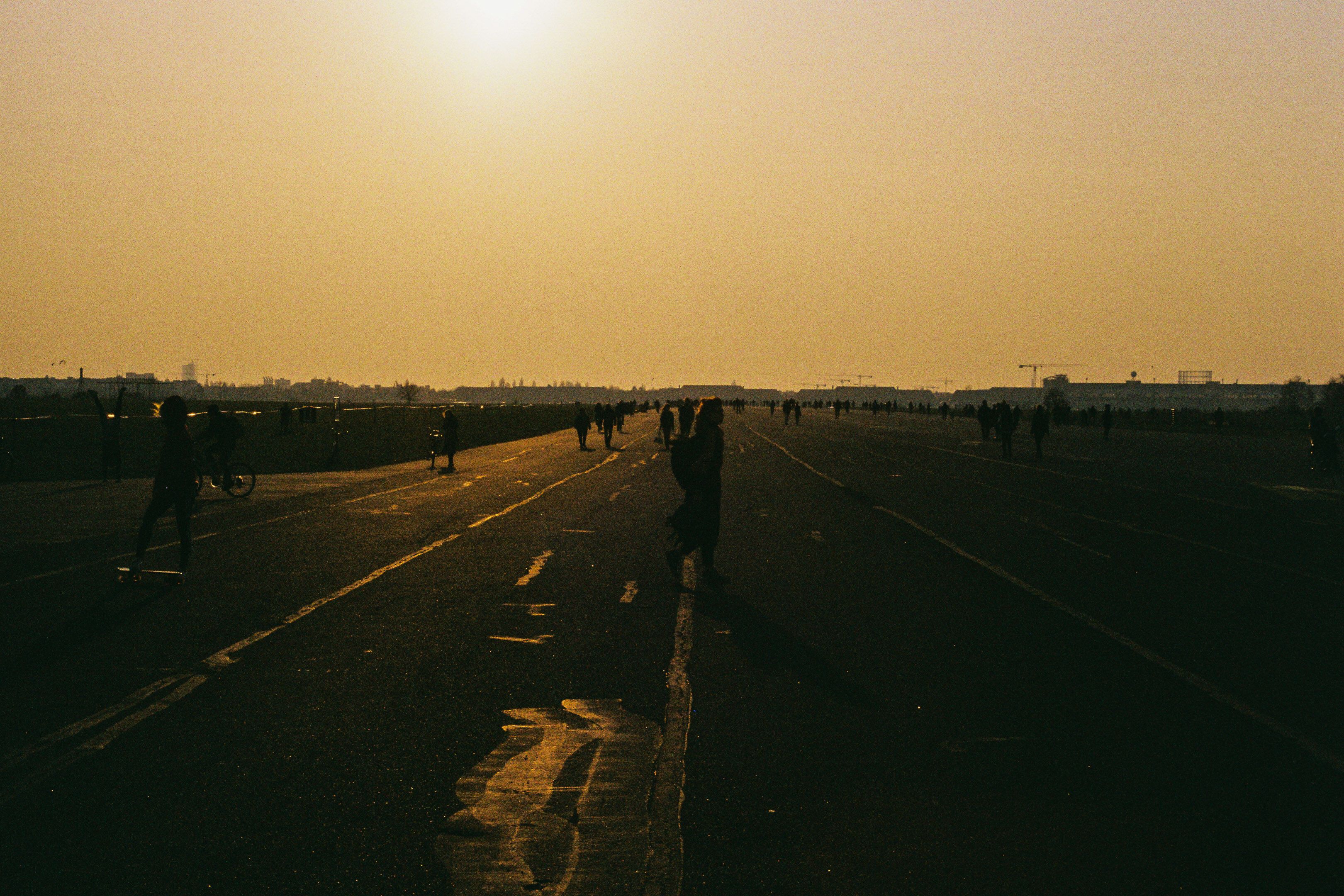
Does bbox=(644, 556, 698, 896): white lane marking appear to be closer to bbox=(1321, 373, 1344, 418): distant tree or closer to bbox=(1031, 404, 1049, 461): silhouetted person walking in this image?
bbox=(1031, 404, 1049, 461): silhouetted person walking

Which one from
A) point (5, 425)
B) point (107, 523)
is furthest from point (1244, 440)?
point (5, 425)

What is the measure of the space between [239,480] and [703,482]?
14.5 m

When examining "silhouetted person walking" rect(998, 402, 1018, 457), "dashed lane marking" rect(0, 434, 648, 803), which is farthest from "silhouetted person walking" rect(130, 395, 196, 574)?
"silhouetted person walking" rect(998, 402, 1018, 457)

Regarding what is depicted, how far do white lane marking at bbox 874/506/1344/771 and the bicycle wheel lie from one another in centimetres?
1597

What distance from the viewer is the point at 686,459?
13727mm

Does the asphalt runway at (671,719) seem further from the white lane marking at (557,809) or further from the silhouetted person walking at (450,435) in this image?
the silhouetted person walking at (450,435)

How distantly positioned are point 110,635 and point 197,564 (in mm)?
4555

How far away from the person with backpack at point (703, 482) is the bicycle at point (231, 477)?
12276 millimetres

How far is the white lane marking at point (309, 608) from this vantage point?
8695mm

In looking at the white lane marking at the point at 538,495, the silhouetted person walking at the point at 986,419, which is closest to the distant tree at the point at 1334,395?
the silhouetted person walking at the point at 986,419

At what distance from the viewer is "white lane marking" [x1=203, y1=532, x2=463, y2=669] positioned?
8.70 m

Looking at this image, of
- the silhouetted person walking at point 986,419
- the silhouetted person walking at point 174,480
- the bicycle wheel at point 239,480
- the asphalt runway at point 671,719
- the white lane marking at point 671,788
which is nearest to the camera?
the white lane marking at point 671,788

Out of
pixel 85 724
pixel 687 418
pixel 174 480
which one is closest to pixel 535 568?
pixel 174 480

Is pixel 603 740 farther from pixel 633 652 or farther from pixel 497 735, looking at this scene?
pixel 633 652
